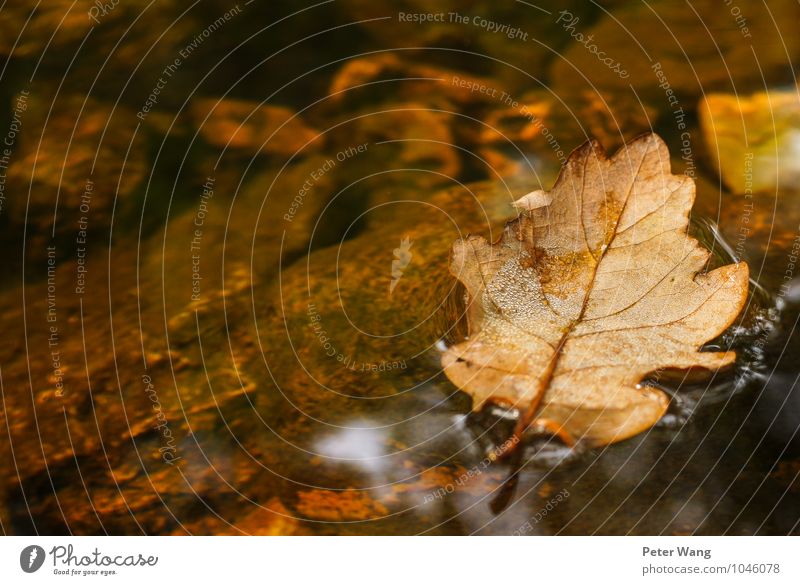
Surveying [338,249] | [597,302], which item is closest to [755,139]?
[597,302]

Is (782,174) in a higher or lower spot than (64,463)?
higher

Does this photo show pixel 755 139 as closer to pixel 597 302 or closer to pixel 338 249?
pixel 597 302

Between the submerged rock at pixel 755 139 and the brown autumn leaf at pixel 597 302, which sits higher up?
the submerged rock at pixel 755 139
